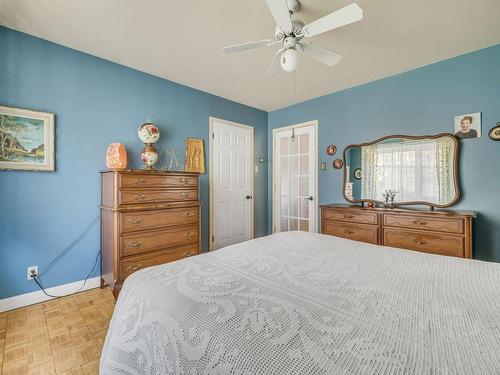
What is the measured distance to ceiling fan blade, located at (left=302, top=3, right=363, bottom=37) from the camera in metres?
1.38

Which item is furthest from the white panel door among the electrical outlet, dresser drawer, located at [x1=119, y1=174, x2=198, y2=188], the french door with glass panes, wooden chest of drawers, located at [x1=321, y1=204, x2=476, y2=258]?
the electrical outlet

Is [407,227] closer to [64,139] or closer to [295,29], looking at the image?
[295,29]

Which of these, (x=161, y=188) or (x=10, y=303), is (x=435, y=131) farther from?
(x=10, y=303)

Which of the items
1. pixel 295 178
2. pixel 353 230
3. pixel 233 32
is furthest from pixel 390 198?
pixel 233 32

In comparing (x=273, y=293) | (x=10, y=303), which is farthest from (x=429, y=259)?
(x=10, y=303)

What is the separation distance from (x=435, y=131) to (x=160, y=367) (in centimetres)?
334

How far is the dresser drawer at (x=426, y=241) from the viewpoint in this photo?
2.25m

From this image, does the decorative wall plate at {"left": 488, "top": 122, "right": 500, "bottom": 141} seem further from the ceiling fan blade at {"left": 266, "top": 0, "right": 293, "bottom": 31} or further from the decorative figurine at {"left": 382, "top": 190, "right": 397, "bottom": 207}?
the ceiling fan blade at {"left": 266, "top": 0, "right": 293, "bottom": 31}

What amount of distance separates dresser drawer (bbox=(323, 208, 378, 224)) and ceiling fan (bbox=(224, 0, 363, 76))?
5.88ft

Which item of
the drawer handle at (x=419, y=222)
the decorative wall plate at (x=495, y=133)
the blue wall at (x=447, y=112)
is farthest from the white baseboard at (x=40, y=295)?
the decorative wall plate at (x=495, y=133)

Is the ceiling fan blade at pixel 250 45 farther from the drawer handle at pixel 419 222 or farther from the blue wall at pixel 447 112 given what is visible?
the drawer handle at pixel 419 222

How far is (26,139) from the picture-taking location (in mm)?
2145

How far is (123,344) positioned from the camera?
852mm

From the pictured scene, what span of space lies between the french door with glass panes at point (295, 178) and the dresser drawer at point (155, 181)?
6.27 feet
